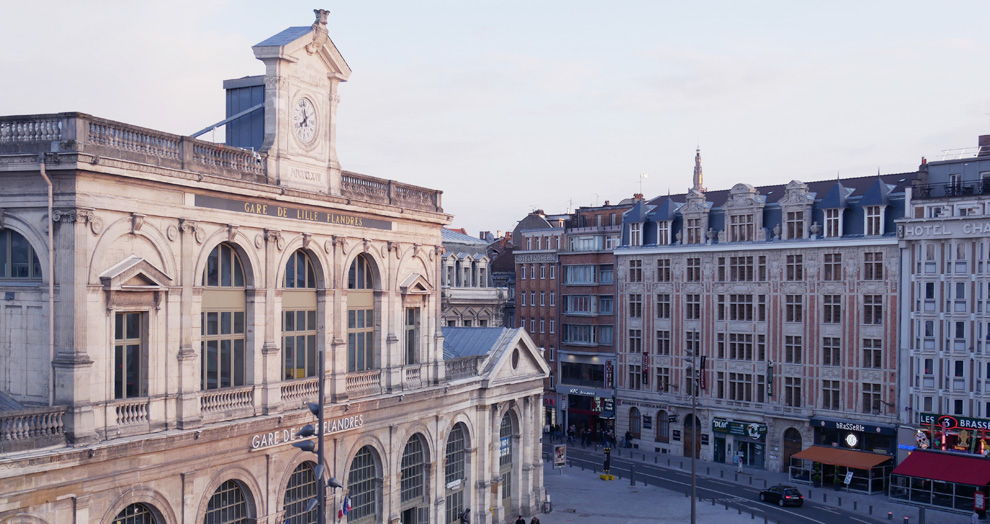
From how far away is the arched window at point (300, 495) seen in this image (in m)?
31.2

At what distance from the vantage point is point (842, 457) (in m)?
56.3

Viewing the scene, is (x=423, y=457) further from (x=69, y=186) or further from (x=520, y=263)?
(x=520, y=263)

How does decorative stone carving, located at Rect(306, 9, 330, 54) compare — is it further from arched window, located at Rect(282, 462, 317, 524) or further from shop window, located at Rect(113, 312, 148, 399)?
arched window, located at Rect(282, 462, 317, 524)

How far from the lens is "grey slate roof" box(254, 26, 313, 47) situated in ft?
102

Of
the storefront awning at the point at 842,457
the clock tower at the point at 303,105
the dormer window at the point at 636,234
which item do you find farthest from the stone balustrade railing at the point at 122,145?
the dormer window at the point at 636,234

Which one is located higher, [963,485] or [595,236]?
[595,236]

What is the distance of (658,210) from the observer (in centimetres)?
7075

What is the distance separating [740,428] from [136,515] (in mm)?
47493

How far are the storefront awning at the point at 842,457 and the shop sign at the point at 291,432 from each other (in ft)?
110

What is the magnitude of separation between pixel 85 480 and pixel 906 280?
159 ft

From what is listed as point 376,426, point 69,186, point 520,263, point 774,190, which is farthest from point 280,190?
point 520,263

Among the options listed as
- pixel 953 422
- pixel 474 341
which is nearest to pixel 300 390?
pixel 474 341

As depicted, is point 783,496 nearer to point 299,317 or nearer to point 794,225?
point 794,225

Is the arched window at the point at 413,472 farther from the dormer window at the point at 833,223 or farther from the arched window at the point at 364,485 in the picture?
the dormer window at the point at 833,223
